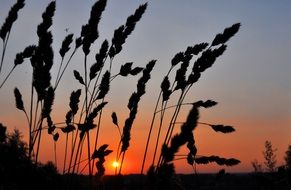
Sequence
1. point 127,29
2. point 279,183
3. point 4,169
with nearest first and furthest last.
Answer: point 4,169
point 279,183
point 127,29

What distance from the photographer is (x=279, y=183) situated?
3023 mm

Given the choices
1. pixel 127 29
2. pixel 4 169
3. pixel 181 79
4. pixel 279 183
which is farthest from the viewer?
pixel 127 29

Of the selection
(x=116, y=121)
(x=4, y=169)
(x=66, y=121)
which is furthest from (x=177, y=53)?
(x=4, y=169)

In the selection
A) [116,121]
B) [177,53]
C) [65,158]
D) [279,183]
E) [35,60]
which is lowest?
[279,183]

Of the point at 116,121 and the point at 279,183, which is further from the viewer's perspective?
the point at 116,121

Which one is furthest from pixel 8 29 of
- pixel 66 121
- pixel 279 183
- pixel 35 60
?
pixel 279 183

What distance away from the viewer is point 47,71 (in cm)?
303

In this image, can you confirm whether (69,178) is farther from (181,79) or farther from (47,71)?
(181,79)

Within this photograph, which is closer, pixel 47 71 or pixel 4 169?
pixel 4 169

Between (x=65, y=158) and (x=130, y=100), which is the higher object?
(x=130, y=100)

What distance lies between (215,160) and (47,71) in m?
1.39

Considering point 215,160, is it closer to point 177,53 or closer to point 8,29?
point 177,53

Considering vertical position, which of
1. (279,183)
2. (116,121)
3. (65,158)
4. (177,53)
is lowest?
(279,183)

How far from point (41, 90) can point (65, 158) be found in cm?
108
